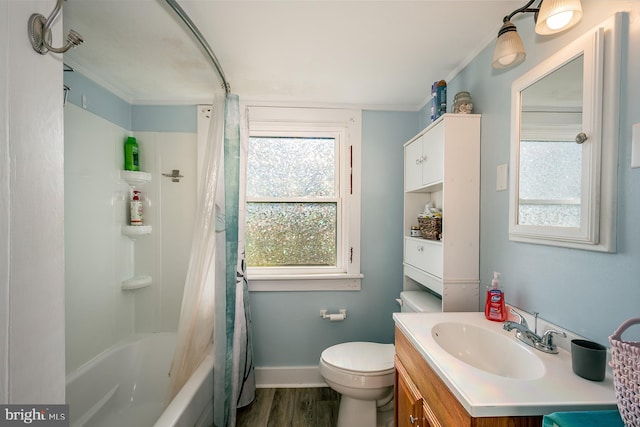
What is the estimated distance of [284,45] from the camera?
1.34 meters

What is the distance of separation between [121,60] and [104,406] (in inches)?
79.2

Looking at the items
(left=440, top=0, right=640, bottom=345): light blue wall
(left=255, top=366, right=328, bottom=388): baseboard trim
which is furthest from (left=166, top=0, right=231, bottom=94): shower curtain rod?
(left=255, top=366, right=328, bottom=388): baseboard trim

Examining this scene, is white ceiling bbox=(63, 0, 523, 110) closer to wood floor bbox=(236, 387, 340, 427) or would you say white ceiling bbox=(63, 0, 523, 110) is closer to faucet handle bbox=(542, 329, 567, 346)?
faucet handle bbox=(542, 329, 567, 346)

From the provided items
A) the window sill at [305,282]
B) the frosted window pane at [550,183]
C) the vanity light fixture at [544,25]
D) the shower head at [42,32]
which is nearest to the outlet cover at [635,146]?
the frosted window pane at [550,183]

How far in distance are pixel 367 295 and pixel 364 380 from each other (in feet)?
2.32

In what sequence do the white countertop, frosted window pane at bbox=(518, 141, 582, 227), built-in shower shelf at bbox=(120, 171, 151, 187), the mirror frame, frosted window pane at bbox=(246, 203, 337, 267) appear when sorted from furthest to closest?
frosted window pane at bbox=(246, 203, 337, 267), built-in shower shelf at bbox=(120, 171, 151, 187), frosted window pane at bbox=(518, 141, 582, 227), the mirror frame, the white countertop

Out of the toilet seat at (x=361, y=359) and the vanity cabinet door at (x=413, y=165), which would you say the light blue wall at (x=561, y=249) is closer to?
the vanity cabinet door at (x=413, y=165)

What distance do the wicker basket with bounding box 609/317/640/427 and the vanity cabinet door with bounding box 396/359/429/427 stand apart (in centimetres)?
54

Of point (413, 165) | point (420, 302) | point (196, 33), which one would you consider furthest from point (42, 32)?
point (420, 302)

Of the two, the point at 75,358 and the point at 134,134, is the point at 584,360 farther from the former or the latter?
the point at 134,134

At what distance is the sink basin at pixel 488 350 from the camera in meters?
0.88

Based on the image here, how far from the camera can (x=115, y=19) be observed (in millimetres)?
1173

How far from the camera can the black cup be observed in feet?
2.32

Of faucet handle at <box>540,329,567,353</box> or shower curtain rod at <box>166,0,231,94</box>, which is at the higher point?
shower curtain rod at <box>166,0,231,94</box>
